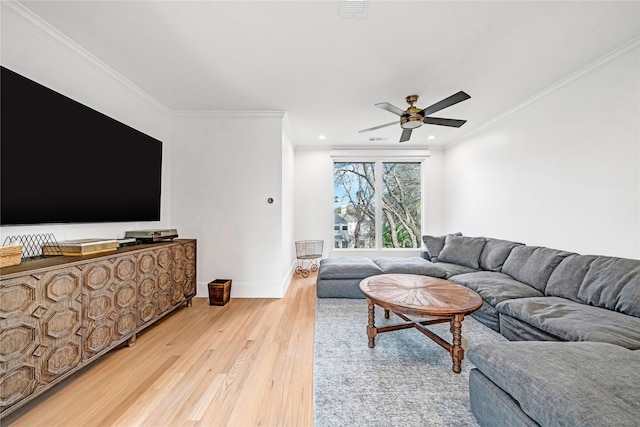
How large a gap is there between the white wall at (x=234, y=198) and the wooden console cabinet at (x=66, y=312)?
3.38ft

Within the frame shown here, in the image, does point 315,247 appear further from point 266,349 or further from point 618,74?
point 618,74

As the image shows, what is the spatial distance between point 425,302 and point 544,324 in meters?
0.87

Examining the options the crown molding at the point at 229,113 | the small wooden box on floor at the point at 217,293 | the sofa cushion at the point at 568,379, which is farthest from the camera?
the crown molding at the point at 229,113

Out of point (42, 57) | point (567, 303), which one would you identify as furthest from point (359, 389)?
point (42, 57)

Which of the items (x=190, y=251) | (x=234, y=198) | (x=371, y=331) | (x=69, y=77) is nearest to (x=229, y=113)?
(x=234, y=198)

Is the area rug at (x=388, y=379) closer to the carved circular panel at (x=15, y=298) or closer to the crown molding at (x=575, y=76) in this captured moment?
the carved circular panel at (x=15, y=298)

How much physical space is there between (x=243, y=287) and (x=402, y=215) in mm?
3630

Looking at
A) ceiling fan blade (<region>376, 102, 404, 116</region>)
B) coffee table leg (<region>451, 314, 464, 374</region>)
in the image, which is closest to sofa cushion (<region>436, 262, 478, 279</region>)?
coffee table leg (<region>451, 314, 464, 374</region>)

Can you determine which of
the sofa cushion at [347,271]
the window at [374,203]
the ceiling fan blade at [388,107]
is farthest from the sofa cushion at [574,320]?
the window at [374,203]

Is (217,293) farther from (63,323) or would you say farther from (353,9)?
(353,9)

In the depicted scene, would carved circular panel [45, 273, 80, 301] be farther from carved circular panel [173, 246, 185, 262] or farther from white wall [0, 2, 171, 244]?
carved circular panel [173, 246, 185, 262]

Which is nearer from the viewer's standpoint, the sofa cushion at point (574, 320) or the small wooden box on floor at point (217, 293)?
the sofa cushion at point (574, 320)

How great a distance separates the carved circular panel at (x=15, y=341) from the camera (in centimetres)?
133

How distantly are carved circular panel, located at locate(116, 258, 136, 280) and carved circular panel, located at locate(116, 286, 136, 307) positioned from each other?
104 millimetres
